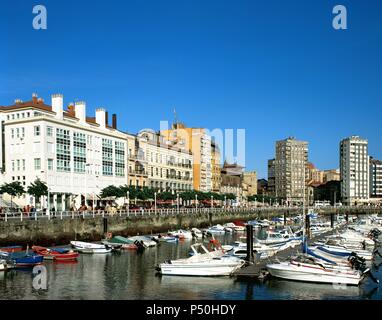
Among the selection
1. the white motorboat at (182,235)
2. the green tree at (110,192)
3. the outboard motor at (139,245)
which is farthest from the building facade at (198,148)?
the outboard motor at (139,245)

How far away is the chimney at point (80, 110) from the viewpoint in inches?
3288

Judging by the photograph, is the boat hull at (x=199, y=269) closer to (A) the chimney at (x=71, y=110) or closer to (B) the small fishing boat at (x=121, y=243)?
(B) the small fishing boat at (x=121, y=243)

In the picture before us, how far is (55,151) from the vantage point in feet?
241

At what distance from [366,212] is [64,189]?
124947 millimetres

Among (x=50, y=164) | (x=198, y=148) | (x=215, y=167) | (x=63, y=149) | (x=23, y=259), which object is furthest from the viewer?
(x=215, y=167)

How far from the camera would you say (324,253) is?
4184cm

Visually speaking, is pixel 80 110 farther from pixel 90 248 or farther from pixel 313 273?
pixel 313 273

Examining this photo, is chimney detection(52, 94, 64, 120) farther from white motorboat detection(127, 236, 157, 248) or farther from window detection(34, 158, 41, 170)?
white motorboat detection(127, 236, 157, 248)

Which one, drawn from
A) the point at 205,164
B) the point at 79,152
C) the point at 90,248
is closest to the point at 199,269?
the point at 90,248

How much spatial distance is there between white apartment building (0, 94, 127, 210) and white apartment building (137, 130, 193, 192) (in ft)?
59.4

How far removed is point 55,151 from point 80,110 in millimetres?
12774

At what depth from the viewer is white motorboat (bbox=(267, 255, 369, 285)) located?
3331 centimetres
